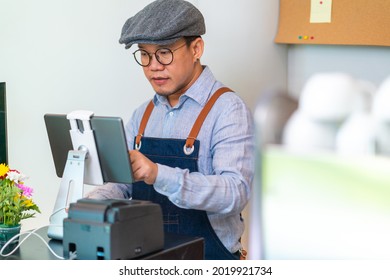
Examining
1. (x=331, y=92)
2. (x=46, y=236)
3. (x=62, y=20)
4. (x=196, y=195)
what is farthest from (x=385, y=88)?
(x=62, y=20)

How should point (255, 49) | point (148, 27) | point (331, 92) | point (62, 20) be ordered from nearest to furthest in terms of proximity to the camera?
point (331, 92)
point (148, 27)
point (62, 20)
point (255, 49)

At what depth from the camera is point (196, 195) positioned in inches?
87.3

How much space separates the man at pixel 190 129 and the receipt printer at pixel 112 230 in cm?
49

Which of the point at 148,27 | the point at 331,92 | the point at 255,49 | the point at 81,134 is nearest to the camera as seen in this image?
the point at 331,92

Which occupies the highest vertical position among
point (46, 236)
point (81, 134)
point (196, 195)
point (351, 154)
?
point (351, 154)

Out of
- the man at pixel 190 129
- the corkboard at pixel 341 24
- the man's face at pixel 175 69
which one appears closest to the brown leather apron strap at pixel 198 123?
the man at pixel 190 129

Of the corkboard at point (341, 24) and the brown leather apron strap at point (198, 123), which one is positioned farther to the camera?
the corkboard at point (341, 24)

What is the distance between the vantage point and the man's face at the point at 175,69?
2.54 m

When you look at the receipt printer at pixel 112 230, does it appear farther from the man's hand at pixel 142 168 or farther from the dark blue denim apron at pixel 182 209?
the dark blue denim apron at pixel 182 209

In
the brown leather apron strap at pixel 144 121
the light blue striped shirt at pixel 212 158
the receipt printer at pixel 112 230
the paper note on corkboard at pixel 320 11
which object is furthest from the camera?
the paper note on corkboard at pixel 320 11

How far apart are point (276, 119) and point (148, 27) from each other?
1599mm

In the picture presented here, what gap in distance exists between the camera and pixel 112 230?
1.77 meters

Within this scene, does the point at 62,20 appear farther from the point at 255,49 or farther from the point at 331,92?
the point at 331,92

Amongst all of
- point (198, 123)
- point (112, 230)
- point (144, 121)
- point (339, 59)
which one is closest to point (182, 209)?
point (198, 123)
